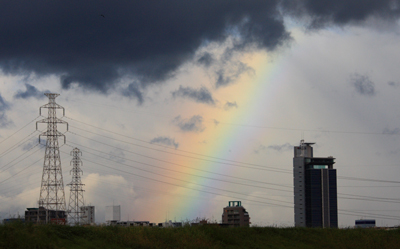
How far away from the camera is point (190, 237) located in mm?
52688

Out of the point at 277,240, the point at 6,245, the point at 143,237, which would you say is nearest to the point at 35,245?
the point at 6,245

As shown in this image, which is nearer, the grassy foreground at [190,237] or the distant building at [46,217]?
the grassy foreground at [190,237]

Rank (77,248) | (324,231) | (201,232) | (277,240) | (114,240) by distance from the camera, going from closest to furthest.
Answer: (77,248) → (114,240) → (201,232) → (277,240) → (324,231)

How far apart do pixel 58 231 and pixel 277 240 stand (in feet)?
102

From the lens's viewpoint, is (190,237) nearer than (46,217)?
Yes

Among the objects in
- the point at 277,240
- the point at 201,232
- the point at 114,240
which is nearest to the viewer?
the point at 114,240

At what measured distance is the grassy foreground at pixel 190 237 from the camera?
133 ft

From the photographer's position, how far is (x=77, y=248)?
141 ft

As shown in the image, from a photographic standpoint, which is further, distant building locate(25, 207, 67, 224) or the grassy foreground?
distant building locate(25, 207, 67, 224)

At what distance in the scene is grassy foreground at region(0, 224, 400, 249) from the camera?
133 ft

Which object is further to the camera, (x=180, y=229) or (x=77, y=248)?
(x=180, y=229)

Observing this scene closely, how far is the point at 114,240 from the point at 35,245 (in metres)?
11.0

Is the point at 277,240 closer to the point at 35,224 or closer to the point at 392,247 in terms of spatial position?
the point at 392,247

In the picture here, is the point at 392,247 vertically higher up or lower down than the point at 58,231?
lower down
